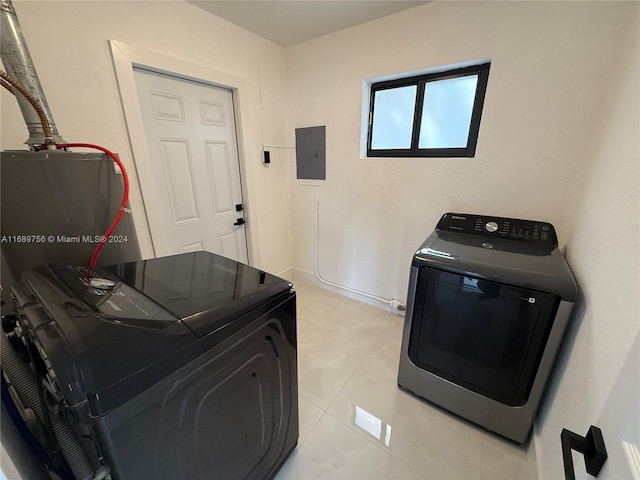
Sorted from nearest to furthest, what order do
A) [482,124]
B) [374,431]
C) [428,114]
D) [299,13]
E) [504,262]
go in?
[504,262] < [374,431] < [482,124] < [299,13] < [428,114]

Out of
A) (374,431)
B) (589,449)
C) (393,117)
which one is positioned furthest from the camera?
(393,117)

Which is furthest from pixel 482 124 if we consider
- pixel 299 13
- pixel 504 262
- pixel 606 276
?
pixel 299 13

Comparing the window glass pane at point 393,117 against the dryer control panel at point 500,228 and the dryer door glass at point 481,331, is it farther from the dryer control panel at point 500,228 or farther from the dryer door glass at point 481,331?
the dryer door glass at point 481,331

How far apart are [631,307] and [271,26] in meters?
2.68

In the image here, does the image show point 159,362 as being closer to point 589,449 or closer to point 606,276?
point 589,449

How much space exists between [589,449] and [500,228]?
1294mm

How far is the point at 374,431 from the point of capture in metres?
1.41

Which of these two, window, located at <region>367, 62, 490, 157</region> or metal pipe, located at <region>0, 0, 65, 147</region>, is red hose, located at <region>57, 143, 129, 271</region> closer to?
metal pipe, located at <region>0, 0, 65, 147</region>

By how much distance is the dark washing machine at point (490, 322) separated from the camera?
113cm

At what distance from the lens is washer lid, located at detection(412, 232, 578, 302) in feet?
3.57

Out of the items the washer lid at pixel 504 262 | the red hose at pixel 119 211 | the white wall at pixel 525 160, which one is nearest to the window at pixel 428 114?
the white wall at pixel 525 160

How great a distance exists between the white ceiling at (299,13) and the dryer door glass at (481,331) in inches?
73.6

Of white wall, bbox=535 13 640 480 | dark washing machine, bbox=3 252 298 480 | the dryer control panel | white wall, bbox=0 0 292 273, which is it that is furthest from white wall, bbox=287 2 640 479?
dark washing machine, bbox=3 252 298 480

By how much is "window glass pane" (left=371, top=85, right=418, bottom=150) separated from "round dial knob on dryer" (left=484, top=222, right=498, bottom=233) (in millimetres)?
879
